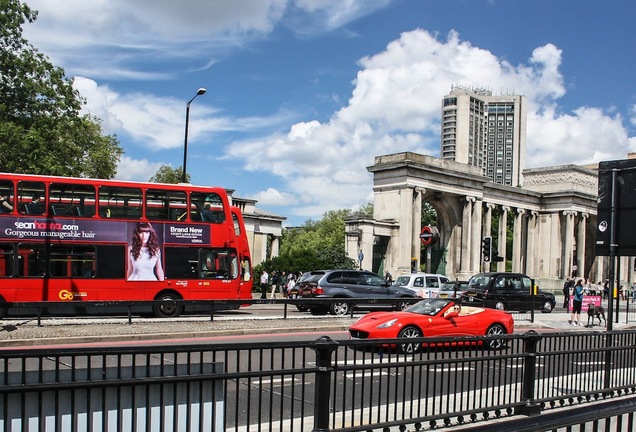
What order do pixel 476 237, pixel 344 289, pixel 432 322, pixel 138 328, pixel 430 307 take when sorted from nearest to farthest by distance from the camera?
1. pixel 432 322
2. pixel 430 307
3. pixel 138 328
4. pixel 344 289
5. pixel 476 237

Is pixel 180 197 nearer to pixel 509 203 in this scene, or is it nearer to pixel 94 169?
pixel 94 169

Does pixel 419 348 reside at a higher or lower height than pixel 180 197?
lower

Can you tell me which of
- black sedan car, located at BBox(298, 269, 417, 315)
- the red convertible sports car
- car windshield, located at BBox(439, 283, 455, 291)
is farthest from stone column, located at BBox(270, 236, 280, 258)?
the red convertible sports car

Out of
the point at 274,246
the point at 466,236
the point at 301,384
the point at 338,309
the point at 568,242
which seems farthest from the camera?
the point at 568,242

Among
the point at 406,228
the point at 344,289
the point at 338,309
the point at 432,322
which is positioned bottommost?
the point at 338,309

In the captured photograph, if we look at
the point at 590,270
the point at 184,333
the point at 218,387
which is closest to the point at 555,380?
the point at 218,387

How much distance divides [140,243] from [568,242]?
54.3m

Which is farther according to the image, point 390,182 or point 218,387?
point 390,182

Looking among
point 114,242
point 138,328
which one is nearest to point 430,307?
point 138,328

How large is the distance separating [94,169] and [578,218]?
154 feet

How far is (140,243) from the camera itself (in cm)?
2231

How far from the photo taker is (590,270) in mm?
74750

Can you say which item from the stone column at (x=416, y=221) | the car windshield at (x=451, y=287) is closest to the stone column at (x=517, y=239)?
the stone column at (x=416, y=221)

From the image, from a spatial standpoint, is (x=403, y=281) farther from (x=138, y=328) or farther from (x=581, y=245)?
(x=581, y=245)
